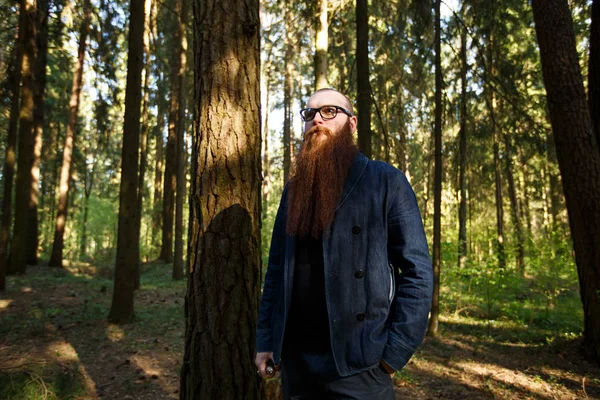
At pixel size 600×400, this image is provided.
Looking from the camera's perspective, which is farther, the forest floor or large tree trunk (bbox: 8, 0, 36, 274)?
large tree trunk (bbox: 8, 0, 36, 274)

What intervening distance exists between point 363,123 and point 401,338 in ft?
19.9

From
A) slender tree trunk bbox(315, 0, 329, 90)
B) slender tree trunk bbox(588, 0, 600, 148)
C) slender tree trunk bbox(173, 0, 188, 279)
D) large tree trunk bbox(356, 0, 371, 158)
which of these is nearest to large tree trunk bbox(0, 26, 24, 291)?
slender tree trunk bbox(173, 0, 188, 279)

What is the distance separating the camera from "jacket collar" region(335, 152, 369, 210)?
189 cm

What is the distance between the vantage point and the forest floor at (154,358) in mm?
5141

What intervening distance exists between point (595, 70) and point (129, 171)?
836 cm

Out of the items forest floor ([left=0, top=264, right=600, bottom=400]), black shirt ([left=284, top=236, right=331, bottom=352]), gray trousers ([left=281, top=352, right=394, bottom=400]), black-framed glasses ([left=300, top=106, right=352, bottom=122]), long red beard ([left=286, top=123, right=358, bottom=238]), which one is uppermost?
black-framed glasses ([left=300, top=106, right=352, bottom=122])

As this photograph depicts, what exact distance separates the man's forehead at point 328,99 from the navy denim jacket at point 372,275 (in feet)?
1.05

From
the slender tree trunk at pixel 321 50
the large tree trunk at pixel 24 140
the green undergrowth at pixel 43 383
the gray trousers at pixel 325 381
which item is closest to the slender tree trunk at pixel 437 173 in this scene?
the slender tree trunk at pixel 321 50

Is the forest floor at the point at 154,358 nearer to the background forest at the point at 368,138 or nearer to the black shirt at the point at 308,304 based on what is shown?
the background forest at the point at 368,138

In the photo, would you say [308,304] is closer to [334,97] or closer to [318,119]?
[318,119]

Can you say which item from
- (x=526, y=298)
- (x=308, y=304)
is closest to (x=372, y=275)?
(x=308, y=304)

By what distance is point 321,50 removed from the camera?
8.51m

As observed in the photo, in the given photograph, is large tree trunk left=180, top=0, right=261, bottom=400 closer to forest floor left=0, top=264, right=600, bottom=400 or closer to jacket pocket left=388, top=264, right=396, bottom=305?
forest floor left=0, top=264, right=600, bottom=400

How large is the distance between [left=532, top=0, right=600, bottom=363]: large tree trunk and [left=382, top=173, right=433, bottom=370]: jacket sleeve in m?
5.36
